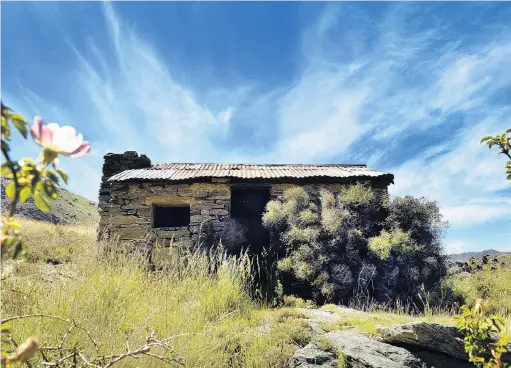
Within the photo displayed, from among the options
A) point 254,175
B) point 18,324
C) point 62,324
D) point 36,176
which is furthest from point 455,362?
point 254,175

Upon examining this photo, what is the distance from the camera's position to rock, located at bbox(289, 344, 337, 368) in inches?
174

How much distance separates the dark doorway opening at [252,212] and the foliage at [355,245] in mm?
843

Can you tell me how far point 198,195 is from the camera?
35.7ft

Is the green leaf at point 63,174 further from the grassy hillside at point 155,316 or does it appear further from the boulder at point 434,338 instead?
the boulder at point 434,338

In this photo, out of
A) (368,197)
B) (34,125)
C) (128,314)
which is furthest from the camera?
(368,197)

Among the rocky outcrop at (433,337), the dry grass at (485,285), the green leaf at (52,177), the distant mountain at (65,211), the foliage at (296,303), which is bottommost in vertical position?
the rocky outcrop at (433,337)

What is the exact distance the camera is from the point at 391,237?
9312 millimetres

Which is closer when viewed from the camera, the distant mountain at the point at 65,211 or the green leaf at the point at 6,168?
the green leaf at the point at 6,168

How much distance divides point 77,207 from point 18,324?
29.9 m

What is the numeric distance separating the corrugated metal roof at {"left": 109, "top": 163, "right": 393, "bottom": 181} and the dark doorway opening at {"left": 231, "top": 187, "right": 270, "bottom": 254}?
0.62 meters

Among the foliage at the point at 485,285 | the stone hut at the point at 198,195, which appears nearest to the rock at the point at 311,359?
the foliage at the point at 485,285

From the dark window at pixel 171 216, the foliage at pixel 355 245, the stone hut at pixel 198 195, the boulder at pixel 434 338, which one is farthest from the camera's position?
the dark window at pixel 171 216

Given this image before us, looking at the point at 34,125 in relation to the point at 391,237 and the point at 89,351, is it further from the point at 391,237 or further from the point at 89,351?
the point at 391,237

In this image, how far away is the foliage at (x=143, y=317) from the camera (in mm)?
3422
